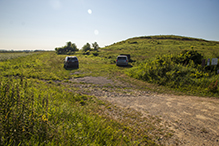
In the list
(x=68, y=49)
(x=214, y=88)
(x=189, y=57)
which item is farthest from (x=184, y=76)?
(x=68, y=49)

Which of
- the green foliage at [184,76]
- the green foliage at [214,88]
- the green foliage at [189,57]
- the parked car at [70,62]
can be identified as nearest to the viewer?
the green foliage at [214,88]

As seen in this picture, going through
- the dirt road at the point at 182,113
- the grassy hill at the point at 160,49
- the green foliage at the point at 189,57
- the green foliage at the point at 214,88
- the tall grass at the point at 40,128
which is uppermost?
the grassy hill at the point at 160,49

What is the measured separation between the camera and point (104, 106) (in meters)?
5.98

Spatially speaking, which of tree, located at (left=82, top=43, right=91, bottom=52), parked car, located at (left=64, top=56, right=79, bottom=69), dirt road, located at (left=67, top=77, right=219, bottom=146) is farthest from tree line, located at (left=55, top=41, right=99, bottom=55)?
dirt road, located at (left=67, top=77, right=219, bottom=146)

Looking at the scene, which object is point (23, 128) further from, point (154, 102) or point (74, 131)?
point (154, 102)

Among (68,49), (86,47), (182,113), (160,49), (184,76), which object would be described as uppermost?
(86,47)

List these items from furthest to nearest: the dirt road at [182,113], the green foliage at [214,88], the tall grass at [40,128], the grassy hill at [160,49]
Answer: the grassy hill at [160,49] → the green foliage at [214,88] → the dirt road at [182,113] → the tall grass at [40,128]

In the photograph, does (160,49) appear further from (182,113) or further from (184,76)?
(182,113)

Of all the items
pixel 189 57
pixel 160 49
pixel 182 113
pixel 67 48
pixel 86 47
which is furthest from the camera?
pixel 67 48

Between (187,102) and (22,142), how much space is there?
7.35 metres

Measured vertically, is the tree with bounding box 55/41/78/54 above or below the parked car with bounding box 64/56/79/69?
above

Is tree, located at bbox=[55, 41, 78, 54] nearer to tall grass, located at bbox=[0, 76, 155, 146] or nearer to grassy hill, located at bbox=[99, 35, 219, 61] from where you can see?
grassy hill, located at bbox=[99, 35, 219, 61]

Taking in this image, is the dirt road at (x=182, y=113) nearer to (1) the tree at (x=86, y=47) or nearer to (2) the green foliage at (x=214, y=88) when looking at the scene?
(2) the green foliage at (x=214, y=88)

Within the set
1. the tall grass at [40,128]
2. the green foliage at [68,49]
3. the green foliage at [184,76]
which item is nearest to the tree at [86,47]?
the green foliage at [68,49]
